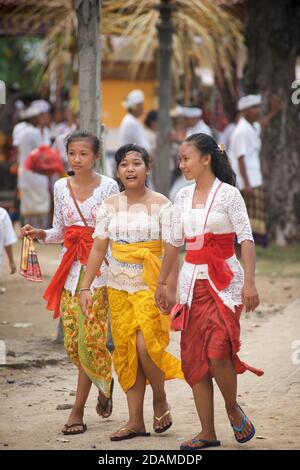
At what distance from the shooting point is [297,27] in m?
15.9

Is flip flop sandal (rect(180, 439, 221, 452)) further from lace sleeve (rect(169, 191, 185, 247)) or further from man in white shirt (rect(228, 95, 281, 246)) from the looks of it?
man in white shirt (rect(228, 95, 281, 246))

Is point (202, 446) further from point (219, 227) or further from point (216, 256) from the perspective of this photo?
point (219, 227)

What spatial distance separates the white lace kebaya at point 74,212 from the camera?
662 cm

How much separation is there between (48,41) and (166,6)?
87.2 inches

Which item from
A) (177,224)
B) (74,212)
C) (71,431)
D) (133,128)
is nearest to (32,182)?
(133,128)

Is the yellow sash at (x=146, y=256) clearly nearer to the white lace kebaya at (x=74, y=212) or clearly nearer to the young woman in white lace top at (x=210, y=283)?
the young woman in white lace top at (x=210, y=283)

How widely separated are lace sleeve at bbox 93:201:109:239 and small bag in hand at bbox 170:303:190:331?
66cm

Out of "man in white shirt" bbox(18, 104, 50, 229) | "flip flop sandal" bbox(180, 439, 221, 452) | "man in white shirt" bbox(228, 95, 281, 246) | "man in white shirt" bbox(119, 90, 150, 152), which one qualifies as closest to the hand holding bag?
"flip flop sandal" bbox(180, 439, 221, 452)

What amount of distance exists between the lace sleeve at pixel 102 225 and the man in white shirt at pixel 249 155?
7.55 meters

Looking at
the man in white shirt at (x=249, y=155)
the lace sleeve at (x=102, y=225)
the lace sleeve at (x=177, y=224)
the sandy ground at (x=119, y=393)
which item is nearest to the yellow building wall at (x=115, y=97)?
the man in white shirt at (x=249, y=155)

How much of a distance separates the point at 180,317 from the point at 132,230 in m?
0.62

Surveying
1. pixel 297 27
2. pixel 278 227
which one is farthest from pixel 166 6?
pixel 278 227

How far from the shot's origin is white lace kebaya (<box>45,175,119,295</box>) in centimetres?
662
